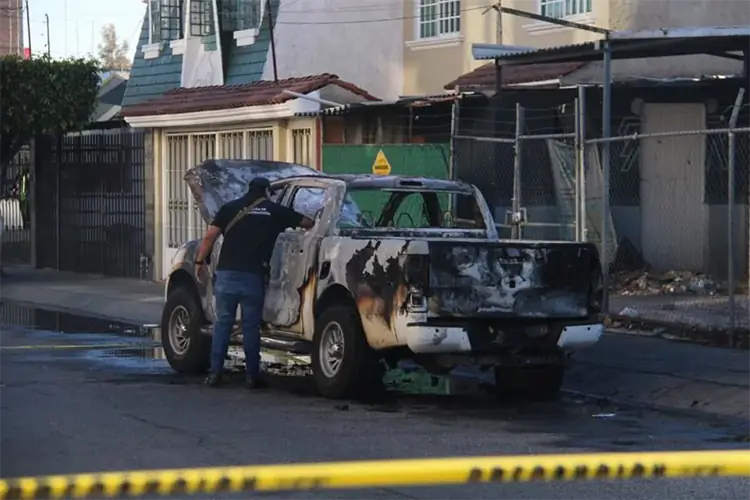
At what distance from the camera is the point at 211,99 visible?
2245 centimetres

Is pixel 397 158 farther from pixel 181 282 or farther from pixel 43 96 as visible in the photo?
pixel 43 96

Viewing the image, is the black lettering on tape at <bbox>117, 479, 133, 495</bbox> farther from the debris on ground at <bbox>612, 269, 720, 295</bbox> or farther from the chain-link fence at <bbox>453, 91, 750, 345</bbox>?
the debris on ground at <bbox>612, 269, 720, 295</bbox>

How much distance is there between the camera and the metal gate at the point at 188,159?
2203 cm

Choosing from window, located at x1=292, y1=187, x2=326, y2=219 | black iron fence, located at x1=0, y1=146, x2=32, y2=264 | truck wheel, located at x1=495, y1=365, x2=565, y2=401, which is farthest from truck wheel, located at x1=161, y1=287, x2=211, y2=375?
black iron fence, located at x1=0, y1=146, x2=32, y2=264

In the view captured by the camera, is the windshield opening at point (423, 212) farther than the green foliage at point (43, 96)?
No

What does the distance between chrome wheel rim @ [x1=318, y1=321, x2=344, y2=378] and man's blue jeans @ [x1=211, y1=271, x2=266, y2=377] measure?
0.73m

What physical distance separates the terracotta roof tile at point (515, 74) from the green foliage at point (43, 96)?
25.7ft

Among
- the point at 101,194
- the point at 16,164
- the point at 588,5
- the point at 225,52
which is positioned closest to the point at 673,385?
the point at 588,5

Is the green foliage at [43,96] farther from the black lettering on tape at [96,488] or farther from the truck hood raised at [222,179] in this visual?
the black lettering on tape at [96,488]

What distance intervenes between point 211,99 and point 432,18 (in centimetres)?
385

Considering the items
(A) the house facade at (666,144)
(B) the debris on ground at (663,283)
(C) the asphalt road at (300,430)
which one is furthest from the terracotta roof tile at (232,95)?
(C) the asphalt road at (300,430)

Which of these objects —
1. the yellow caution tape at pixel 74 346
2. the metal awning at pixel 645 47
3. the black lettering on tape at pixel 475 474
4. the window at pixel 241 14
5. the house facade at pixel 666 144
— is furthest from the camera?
the window at pixel 241 14

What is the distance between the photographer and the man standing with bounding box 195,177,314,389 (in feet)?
37.1

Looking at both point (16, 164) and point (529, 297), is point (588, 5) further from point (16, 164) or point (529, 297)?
point (16, 164)
